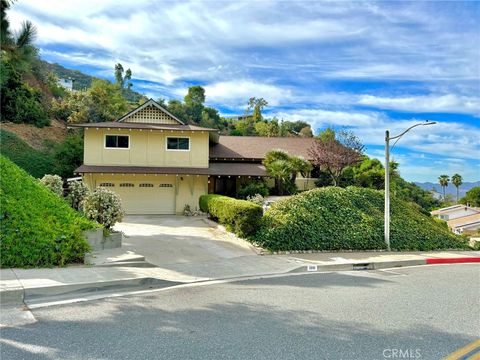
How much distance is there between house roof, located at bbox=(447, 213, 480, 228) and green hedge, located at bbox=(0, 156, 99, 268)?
5624 cm

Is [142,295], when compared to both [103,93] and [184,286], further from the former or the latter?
[103,93]

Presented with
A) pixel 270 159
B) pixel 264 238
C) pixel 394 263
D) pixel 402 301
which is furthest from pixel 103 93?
pixel 402 301

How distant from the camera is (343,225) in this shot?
1622 cm

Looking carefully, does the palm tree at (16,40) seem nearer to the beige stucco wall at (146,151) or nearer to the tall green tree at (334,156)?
the beige stucco wall at (146,151)

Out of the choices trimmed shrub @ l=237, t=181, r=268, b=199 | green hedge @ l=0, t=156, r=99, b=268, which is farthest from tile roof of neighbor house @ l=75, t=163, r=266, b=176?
green hedge @ l=0, t=156, r=99, b=268

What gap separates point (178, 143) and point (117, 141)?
12.5 ft

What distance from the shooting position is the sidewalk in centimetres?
768

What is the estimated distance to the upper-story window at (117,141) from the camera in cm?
2655

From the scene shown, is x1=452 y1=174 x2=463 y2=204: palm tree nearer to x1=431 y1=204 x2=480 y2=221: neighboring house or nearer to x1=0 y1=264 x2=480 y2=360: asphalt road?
x1=431 y1=204 x2=480 y2=221: neighboring house

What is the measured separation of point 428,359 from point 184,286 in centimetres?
530

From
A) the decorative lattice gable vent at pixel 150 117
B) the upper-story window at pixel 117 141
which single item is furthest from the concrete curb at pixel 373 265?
the decorative lattice gable vent at pixel 150 117

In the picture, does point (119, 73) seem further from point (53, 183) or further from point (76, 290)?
point (76, 290)

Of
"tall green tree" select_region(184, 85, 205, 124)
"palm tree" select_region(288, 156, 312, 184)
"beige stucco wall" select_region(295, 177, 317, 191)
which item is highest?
"tall green tree" select_region(184, 85, 205, 124)

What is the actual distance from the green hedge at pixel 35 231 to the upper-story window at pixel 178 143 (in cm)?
1553
